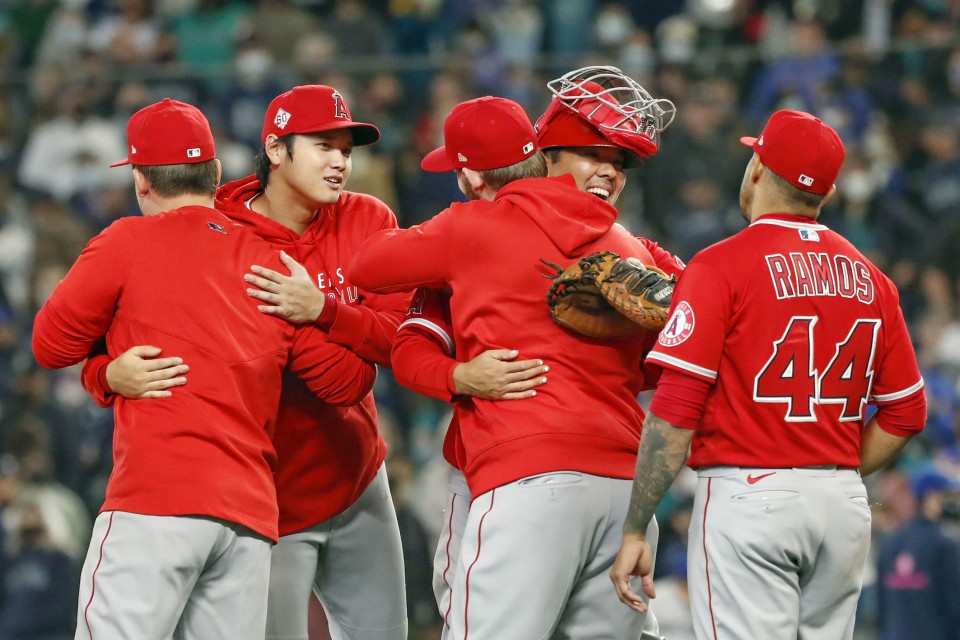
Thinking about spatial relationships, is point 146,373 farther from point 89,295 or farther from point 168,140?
point 168,140

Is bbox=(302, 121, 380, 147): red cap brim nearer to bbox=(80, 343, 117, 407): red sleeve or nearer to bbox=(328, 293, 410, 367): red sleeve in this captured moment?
bbox=(328, 293, 410, 367): red sleeve

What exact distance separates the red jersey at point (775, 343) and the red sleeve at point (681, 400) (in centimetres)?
3

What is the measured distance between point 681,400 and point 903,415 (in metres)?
0.76

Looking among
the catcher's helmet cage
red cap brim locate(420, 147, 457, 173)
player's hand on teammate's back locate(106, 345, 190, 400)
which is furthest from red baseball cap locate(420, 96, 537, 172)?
player's hand on teammate's back locate(106, 345, 190, 400)

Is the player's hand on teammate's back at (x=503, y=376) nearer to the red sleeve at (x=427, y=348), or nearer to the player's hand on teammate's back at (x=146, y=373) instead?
the red sleeve at (x=427, y=348)

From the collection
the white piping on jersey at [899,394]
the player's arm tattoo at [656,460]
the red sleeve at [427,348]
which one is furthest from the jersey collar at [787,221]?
the red sleeve at [427,348]

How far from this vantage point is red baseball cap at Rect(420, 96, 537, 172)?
13.0ft

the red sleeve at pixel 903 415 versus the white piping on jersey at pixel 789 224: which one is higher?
the white piping on jersey at pixel 789 224

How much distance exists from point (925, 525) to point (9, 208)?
7.11 meters

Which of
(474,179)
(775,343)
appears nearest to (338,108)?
(474,179)

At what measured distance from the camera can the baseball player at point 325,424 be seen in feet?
14.4

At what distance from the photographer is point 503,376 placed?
3797 millimetres

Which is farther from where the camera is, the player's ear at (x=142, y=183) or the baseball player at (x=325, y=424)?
the baseball player at (x=325, y=424)

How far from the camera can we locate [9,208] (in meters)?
10.5
